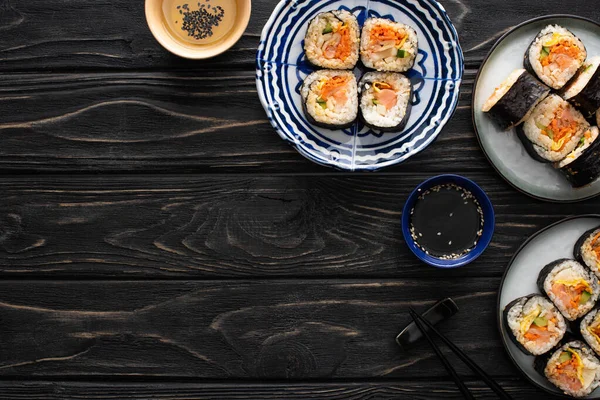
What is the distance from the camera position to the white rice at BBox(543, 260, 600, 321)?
1821 mm

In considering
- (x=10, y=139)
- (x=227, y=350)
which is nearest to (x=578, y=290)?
(x=227, y=350)

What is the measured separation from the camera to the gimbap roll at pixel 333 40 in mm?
1772

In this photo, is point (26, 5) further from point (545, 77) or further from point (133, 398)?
point (545, 77)

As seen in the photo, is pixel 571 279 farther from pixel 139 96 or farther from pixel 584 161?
pixel 139 96

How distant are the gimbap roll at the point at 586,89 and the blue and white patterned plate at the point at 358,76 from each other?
1.03 feet

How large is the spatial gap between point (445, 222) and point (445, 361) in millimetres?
381

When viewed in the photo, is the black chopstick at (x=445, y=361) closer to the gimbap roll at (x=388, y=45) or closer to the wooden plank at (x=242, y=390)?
the wooden plank at (x=242, y=390)

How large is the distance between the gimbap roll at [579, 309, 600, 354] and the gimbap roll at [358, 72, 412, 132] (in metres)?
0.74

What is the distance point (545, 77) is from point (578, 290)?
23.2 inches

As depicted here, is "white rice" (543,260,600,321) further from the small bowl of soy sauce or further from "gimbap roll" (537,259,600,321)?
the small bowl of soy sauce

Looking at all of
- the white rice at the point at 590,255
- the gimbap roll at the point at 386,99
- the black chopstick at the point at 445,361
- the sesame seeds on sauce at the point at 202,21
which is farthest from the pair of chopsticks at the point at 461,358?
the sesame seeds on sauce at the point at 202,21

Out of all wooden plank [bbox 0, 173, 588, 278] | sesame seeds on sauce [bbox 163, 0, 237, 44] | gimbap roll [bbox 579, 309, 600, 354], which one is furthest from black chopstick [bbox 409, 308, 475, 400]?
sesame seeds on sauce [bbox 163, 0, 237, 44]

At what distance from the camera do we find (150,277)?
1.89 metres

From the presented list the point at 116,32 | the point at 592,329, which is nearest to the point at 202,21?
the point at 116,32
